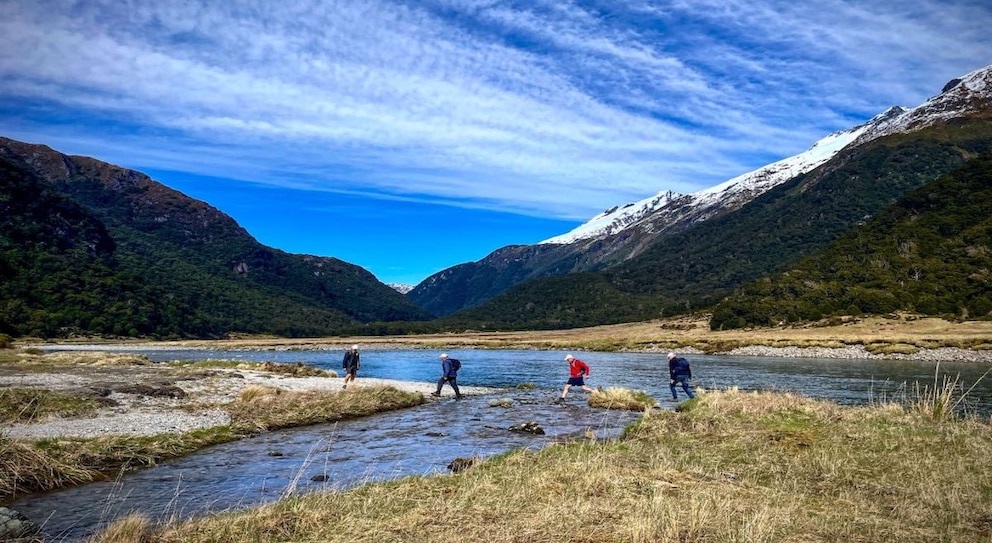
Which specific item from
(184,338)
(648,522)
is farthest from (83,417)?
(184,338)

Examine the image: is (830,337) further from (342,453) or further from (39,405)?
(39,405)

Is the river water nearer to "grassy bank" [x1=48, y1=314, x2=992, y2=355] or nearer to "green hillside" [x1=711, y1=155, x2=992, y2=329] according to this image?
"grassy bank" [x1=48, y1=314, x2=992, y2=355]

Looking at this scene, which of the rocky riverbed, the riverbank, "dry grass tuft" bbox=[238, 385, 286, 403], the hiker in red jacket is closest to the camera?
the riverbank

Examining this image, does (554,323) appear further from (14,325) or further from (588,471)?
(588,471)

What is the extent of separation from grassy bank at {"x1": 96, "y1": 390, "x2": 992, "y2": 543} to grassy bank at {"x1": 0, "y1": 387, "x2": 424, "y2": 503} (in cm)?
617

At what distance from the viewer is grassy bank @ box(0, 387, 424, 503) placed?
12.4 meters

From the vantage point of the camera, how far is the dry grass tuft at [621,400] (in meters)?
26.7

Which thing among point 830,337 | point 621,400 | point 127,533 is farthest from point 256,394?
point 830,337

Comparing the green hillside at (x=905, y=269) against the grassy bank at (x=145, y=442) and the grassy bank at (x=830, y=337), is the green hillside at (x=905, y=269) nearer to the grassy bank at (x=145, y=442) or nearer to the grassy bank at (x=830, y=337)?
the grassy bank at (x=830, y=337)

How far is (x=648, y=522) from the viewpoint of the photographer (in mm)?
7586

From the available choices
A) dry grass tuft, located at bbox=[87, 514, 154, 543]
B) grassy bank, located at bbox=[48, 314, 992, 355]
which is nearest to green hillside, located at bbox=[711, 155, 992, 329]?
grassy bank, located at bbox=[48, 314, 992, 355]

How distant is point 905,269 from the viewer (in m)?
89.9

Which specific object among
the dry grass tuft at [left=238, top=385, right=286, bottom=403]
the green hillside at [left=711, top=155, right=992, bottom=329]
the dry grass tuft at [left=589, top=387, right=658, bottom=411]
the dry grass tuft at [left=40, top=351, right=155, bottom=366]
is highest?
the green hillside at [left=711, top=155, right=992, bottom=329]

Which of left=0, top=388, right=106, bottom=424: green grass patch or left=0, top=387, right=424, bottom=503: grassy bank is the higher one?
left=0, top=388, right=106, bottom=424: green grass patch
